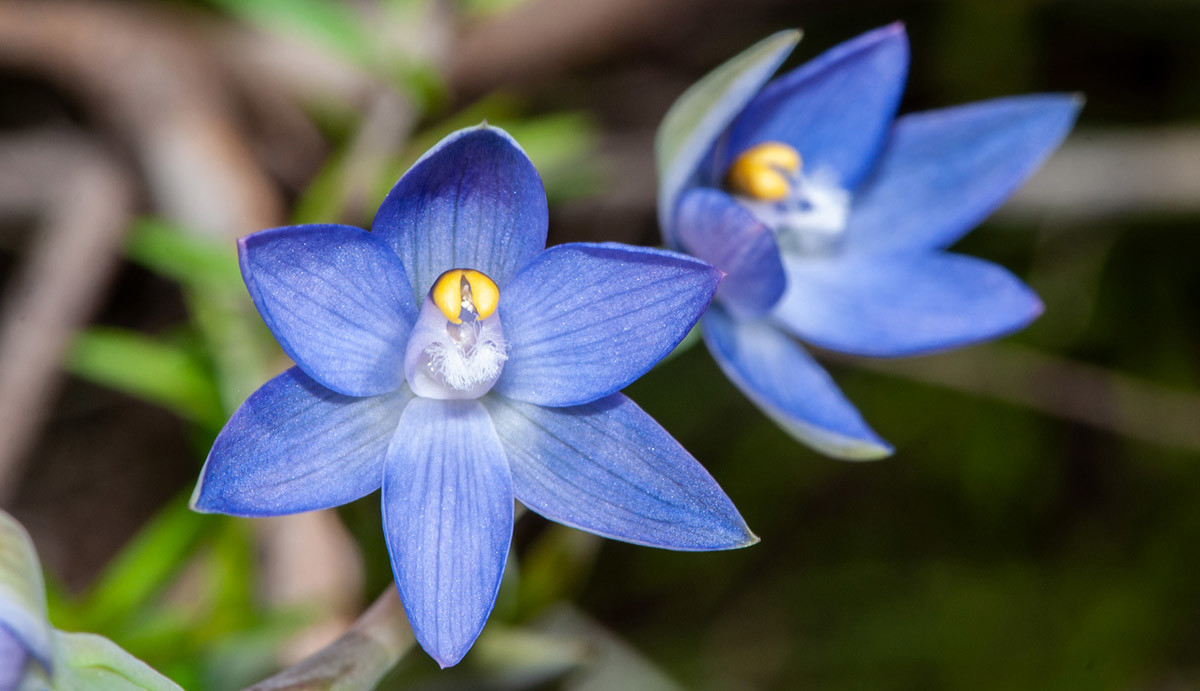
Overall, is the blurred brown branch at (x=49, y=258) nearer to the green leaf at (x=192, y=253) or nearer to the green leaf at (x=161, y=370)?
the green leaf at (x=161, y=370)

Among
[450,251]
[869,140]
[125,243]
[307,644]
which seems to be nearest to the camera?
[450,251]

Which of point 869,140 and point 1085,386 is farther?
point 1085,386

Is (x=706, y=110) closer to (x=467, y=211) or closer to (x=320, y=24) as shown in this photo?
(x=467, y=211)

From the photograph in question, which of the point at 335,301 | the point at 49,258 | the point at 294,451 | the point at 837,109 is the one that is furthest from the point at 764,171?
the point at 49,258

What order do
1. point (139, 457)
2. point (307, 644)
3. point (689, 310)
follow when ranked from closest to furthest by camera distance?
point (689, 310), point (307, 644), point (139, 457)

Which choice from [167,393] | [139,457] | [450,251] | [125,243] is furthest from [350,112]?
[450,251]

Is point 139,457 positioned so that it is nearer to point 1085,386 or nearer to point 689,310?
point 689,310
